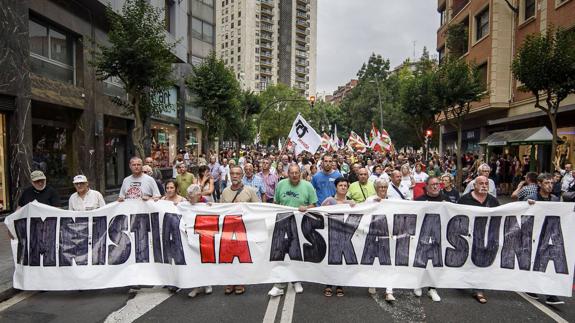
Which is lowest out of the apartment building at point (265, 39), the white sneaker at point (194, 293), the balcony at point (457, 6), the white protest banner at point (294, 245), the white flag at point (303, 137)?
the white sneaker at point (194, 293)

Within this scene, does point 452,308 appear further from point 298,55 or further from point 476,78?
point 298,55

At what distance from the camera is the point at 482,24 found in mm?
24031

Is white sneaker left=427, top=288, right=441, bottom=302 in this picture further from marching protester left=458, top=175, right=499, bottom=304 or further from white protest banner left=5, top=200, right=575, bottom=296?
marching protester left=458, top=175, right=499, bottom=304

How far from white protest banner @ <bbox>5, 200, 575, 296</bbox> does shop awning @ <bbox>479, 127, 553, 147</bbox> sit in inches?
468

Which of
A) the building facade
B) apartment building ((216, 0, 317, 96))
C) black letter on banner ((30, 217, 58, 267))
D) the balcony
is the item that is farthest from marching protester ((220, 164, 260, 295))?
apartment building ((216, 0, 317, 96))

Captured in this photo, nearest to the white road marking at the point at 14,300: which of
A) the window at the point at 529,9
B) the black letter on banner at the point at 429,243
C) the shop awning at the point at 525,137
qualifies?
the black letter on banner at the point at 429,243

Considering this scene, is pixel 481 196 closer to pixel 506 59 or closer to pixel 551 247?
pixel 551 247

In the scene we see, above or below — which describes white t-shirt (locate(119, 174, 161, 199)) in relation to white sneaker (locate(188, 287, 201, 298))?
above

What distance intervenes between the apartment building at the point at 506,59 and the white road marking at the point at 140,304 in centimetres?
1665

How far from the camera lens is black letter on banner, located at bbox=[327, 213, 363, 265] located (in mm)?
5309

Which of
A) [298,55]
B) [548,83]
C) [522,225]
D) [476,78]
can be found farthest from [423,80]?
[298,55]

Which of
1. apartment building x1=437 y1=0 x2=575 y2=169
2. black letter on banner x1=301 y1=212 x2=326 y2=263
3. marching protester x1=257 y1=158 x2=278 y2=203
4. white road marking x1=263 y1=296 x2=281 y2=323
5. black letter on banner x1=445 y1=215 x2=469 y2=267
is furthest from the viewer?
apartment building x1=437 y1=0 x2=575 y2=169

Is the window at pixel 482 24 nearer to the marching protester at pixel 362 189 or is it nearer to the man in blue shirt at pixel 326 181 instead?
the man in blue shirt at pixel 326 181

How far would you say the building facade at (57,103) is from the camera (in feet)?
32.8
